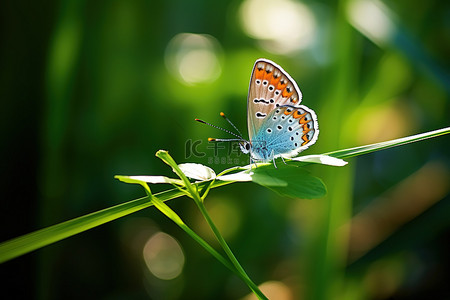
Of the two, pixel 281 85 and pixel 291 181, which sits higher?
pixel 281 85

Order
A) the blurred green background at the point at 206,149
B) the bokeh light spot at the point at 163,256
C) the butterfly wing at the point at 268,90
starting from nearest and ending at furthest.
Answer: the butterfly wing at the point at 268,90 → the blurred green background at the point at 206,149 → the bokeh light spot at the point at 163,256

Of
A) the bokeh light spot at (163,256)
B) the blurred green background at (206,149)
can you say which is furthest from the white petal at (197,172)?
the bokeh light spot at (163,256)

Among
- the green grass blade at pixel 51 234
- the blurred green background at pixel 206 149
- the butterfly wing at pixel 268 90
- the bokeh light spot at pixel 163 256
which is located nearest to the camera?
the green grass blade at pixel 51 234

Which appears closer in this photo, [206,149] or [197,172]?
[197,172]

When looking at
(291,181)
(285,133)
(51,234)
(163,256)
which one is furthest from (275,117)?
(163,256)

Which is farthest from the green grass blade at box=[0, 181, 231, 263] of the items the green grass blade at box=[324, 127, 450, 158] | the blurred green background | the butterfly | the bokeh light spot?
the bokeh light spot

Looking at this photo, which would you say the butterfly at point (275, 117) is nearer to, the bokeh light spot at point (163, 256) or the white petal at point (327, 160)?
the white petal at point (327, 160)

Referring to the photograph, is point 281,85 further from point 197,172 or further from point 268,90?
point 197,172
